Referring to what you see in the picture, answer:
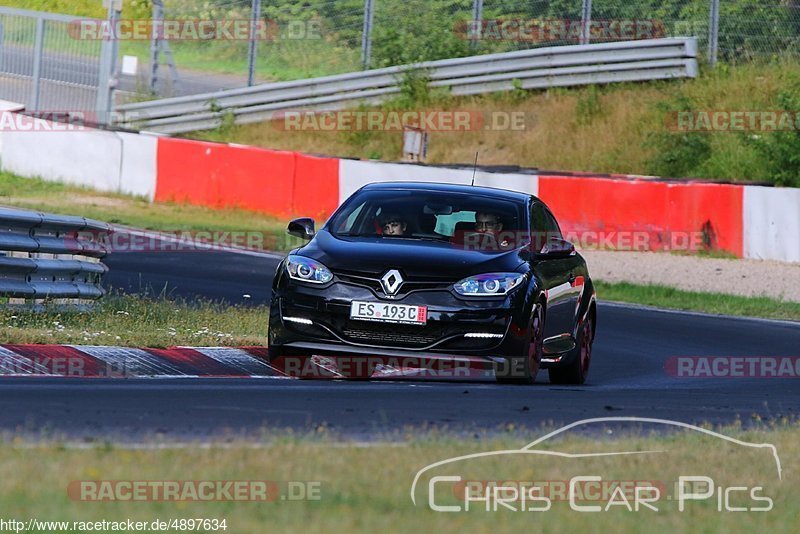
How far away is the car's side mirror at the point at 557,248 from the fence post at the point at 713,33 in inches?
679

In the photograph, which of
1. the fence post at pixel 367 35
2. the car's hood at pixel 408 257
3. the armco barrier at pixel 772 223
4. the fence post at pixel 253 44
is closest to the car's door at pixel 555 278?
the car's hood at pixel 408 257

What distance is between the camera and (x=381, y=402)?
8.26 meters

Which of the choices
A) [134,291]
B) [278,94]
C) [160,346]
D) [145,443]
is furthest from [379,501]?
[278,94]

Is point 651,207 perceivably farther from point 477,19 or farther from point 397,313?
point 397,313

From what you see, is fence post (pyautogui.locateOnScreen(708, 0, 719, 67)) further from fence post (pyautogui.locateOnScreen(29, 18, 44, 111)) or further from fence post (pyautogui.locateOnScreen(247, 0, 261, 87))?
fence post (pyautogui.locateOnScreen(29, 18, 44, 111))

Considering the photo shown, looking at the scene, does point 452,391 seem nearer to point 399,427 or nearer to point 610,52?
point 399,427

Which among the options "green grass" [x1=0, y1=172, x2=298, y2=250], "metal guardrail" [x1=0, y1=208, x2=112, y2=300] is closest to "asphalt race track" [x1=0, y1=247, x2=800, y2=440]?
"metal guardrail" [x1=0, y1=208, x2=112, y2=300]

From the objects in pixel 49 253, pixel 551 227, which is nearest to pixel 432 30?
pixel 49 253

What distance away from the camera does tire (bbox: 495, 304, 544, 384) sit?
9.74 metres

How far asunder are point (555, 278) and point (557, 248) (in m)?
0.21

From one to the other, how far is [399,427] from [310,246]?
121 inches

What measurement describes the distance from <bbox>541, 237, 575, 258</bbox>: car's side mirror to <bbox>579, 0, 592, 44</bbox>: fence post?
17462 mm

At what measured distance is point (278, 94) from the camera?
30672mm

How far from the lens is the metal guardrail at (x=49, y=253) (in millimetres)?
11422
